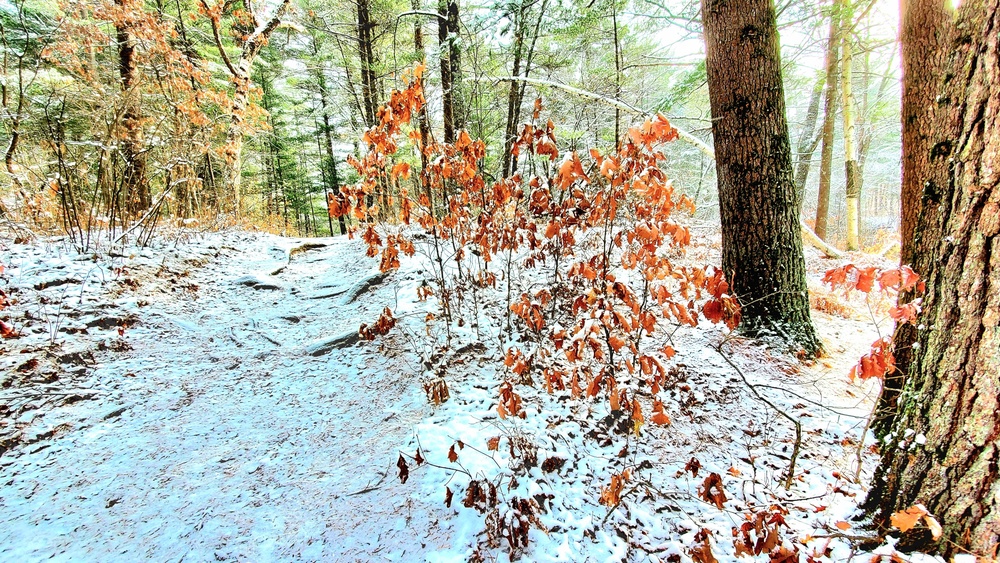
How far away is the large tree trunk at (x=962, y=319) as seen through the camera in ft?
3.93

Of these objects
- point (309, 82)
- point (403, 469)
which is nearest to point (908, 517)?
point (403, 469)

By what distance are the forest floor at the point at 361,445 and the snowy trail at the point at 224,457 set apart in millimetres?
12

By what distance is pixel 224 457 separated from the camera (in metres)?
2.44

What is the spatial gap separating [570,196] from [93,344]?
4.12 metres

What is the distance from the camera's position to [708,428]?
2.58 m

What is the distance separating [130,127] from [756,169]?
7.66 meters

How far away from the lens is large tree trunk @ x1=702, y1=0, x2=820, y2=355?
3006 mm

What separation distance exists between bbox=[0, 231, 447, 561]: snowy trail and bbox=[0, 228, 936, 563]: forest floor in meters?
0.01

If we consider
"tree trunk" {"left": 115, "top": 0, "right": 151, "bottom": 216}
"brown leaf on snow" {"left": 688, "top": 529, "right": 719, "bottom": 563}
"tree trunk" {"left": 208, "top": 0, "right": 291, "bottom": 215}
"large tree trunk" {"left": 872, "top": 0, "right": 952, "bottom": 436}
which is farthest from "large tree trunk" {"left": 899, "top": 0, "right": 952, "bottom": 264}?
"tree trunk" {"left": 208, "top": 0, "right": 291, "bottom": 215}

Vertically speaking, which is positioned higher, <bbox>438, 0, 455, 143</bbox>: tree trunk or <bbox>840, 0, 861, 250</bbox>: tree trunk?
<bbox>438, 0, 455, 143</bbox>: tree trunk

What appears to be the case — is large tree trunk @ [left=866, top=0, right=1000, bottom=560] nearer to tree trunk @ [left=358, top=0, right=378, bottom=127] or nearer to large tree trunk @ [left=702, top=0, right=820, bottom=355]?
large tree trunk @ [left=702, top=0, right=820, bottom=355]

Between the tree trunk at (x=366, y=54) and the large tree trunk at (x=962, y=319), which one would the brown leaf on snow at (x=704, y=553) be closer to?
the large tree trunk at (x=962, y=319)

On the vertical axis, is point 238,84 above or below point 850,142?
above

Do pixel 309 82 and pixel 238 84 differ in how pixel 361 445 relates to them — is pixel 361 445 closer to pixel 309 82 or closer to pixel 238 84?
pixel 238 84
